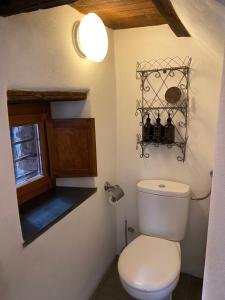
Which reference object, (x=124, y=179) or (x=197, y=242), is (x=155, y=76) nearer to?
(x=124, y=179)

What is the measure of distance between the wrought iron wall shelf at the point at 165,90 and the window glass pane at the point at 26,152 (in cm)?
79

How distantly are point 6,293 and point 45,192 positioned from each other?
2.47 ft

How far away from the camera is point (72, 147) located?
5.64 ft

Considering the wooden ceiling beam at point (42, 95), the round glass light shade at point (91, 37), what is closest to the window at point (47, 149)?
the wooden ceiling beam at point (42, 95)

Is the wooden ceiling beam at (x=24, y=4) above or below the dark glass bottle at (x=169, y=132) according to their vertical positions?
above

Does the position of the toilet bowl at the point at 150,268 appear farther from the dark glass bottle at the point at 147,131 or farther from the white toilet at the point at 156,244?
the dark glass bottle at the point at 147,131

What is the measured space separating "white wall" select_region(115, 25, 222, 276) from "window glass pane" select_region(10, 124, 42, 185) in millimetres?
672

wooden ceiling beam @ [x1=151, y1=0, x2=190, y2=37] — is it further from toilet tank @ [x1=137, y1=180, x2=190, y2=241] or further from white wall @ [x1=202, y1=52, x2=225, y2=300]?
toilet tank @ [x1=137, y1=180, x2=190, y2=241]

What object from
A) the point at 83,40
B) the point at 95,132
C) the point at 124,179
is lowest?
the point at 124,179

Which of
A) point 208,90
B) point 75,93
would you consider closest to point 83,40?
point 75,93

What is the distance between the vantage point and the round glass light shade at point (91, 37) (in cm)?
137

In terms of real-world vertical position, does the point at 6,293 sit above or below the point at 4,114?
below

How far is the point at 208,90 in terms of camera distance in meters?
1.67

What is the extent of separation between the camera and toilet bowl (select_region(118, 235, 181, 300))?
4.38 ft
